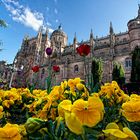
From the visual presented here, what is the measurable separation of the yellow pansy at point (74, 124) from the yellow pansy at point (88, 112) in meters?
0.02

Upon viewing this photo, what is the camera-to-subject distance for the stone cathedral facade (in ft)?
133

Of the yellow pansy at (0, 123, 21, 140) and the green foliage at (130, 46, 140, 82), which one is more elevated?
the green foliage at (130, 46, 140, 82)

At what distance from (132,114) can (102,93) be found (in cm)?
111

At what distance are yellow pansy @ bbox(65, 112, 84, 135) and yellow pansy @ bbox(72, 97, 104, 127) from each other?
0.07 feet

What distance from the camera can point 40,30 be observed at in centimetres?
6756

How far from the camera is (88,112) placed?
47.8 inches

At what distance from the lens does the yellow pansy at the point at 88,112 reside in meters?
1.20

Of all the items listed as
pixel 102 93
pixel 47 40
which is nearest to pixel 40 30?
pixel 47 40

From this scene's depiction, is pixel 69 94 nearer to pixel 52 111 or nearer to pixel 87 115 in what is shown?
pixel 52 111

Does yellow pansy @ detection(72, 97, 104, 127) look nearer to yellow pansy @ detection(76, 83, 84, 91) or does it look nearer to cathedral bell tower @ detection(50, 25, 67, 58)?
yellow pansy @ detection(76, 83, 84, 91)

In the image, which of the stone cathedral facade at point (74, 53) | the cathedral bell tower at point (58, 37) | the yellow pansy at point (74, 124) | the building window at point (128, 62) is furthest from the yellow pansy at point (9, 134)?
the cathedral bell tower at point (58, 37)

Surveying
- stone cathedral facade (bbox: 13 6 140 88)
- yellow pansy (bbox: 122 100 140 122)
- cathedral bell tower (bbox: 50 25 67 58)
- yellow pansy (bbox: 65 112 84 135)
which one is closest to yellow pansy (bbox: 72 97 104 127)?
yellow pansy (bbox: 65 112 84 135)

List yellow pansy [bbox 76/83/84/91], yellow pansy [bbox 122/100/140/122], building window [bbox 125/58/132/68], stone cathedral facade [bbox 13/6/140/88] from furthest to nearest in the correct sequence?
1. stone cathedral facade [bbox 13/6/140/88]
2. building window [bbox 125/58/132/68]
3. yellow pansy [bbox 76/83/84/91]
4. yellow pansy [bbox 122/100/140/122]

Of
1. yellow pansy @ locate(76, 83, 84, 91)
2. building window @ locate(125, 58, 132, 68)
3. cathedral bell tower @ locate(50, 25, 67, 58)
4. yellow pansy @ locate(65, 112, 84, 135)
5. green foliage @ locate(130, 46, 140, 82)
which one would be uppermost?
cathedral bell tower @ locate(50, 25, 67, 58)
